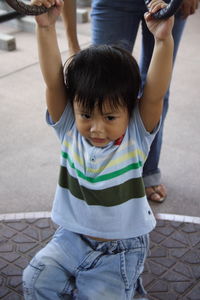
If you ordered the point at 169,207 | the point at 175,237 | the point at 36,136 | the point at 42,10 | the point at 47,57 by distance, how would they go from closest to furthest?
the point at 42,10 → the point at 47,57 → the point at 175,237 → the point at 169,207 → the point at 36,136

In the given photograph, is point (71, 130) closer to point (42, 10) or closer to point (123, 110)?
point (123, 110)

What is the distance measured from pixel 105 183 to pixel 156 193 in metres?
0.86

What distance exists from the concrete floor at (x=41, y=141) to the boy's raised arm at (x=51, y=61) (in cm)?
83

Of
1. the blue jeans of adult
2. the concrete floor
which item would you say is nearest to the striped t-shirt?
the blue jeans of adult

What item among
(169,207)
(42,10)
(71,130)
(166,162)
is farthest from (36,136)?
(42,10)

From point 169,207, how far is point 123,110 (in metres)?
0.90

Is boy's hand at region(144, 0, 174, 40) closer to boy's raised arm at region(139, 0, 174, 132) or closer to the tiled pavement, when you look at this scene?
boy's raised arm at region(139, 0, 174, 132)

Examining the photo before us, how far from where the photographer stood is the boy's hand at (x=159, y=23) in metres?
1.24

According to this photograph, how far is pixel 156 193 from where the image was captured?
2195mm

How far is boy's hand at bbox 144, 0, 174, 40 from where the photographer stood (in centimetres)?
124

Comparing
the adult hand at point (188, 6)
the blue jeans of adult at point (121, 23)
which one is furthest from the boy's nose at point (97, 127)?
the adult hand at point (188, 6)

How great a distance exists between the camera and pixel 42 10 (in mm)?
1231

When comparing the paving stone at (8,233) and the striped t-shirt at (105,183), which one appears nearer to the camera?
the striped t-shirt at (105,183)

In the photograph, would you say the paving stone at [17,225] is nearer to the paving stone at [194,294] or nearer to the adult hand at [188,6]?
the paving stone at [194,294]
